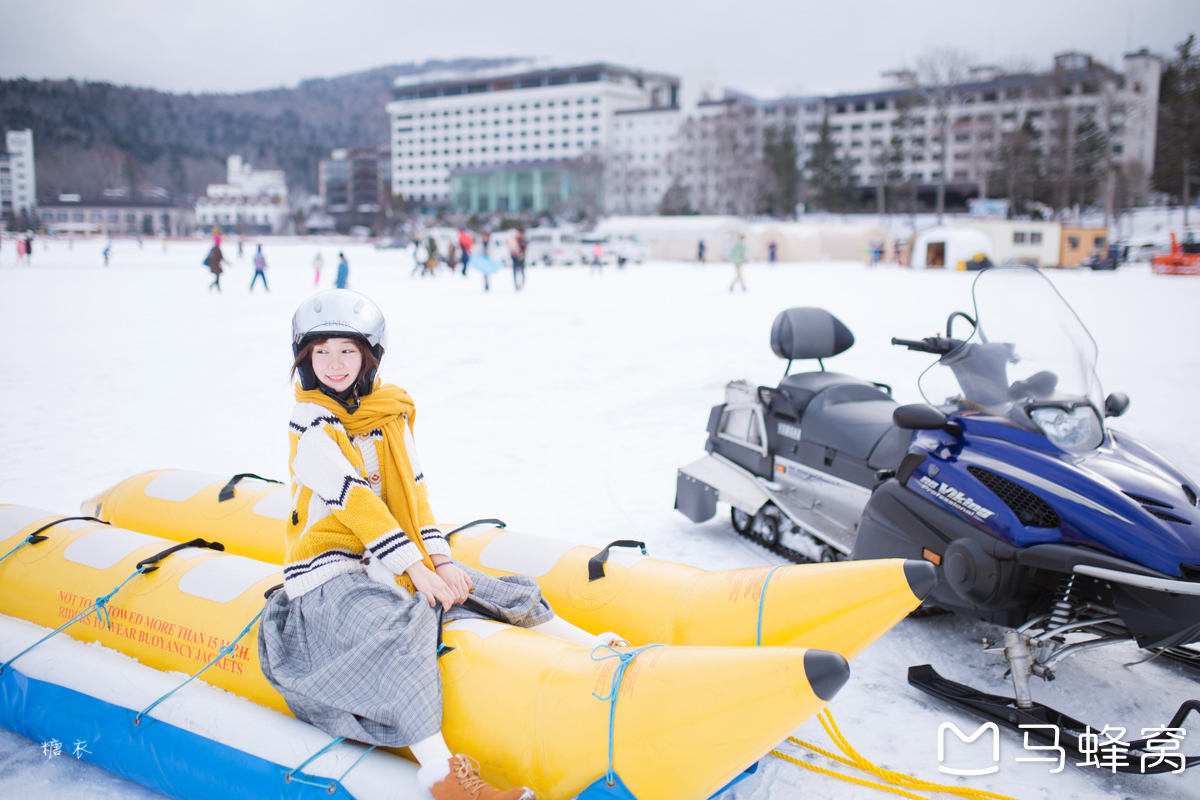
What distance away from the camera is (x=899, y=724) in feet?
8.57

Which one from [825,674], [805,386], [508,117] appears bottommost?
[825,674]

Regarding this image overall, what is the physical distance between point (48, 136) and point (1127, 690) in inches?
883

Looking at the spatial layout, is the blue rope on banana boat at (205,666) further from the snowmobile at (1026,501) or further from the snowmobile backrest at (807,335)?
the snowmobile backrest at (807,335)

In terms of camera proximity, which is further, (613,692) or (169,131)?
(169,131)

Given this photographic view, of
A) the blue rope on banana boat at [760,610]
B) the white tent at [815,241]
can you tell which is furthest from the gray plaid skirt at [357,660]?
the white tent at [815,241]

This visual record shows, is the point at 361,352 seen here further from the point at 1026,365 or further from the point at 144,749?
the point at 1026,365

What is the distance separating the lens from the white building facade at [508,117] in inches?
3834

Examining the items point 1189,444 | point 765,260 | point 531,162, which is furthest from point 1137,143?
point 1189,444

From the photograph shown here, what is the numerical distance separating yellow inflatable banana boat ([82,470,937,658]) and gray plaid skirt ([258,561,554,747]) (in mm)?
689

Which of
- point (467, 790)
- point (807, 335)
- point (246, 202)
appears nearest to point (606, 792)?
point (467, 790)

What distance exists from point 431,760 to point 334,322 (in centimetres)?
115

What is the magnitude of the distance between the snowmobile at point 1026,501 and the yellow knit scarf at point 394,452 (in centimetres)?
177

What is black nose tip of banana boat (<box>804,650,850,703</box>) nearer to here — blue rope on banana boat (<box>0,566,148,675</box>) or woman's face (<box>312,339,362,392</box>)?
woman's face (<box>312,339,362,392</box>)

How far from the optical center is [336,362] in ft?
6.98
